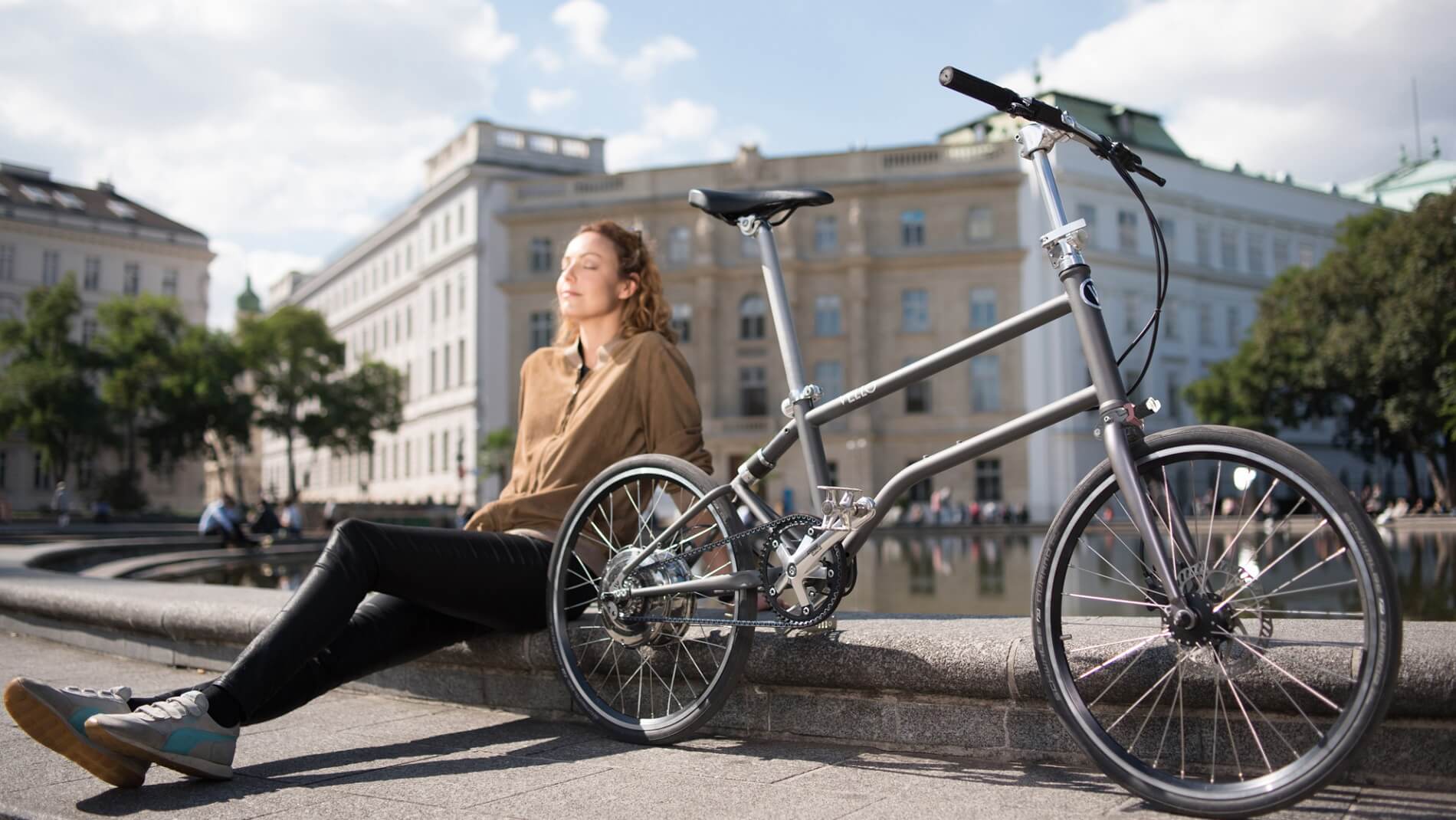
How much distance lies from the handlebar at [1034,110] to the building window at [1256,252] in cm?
5546

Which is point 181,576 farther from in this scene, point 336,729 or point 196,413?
point 196,413

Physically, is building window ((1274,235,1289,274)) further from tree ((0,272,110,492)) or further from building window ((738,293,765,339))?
tree ((0,272,110,492))

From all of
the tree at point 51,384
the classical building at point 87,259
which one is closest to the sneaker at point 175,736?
the tree at point 51,384

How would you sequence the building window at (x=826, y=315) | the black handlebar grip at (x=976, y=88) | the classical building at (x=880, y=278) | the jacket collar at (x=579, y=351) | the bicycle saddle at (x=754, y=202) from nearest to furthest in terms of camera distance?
the black handlebar grip at (x=976, y=88), the bicycle saddle at (x=754, y=202), the jacket collar at (x=579, y=351), the classical building at (x=880, y=278), the building window at (x=826, y=315)

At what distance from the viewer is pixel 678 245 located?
1887 inches

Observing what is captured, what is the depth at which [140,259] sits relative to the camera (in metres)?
66.3

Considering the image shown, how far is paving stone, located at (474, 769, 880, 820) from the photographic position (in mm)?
2328

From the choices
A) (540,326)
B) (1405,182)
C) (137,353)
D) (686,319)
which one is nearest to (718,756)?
(686,319)

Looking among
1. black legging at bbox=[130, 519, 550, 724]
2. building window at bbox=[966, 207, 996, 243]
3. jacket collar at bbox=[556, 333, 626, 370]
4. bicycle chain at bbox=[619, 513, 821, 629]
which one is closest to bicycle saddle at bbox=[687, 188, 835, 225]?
jacket collar at bbox=[556, 333, 626, 370]

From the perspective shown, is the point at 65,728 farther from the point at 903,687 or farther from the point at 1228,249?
the point at 1228,249

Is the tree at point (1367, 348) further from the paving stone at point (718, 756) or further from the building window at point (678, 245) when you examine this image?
the paving stone at point (718, 756)

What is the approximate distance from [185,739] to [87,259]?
7203 centimetres

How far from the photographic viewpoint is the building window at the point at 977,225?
149ft

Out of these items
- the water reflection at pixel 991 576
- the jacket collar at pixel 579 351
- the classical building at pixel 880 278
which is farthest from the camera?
the classical building at pixel 880 278
